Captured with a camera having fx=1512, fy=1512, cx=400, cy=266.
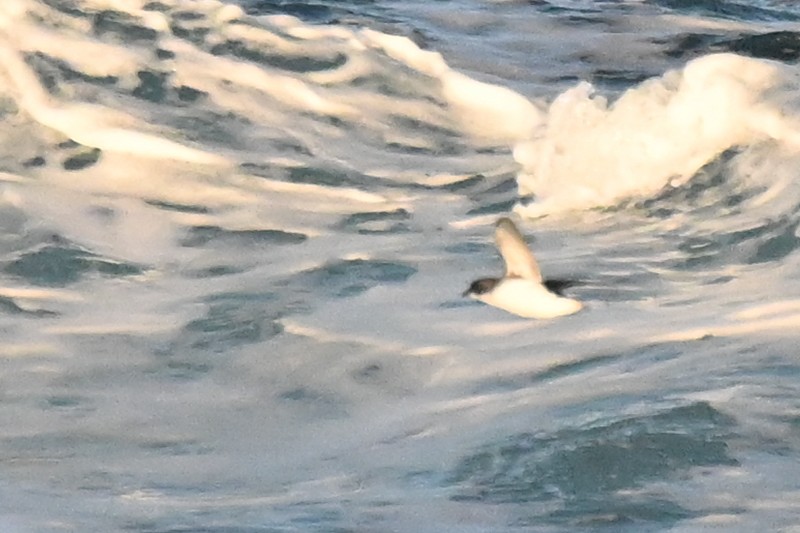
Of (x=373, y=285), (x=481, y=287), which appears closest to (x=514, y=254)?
(x=481, y=287)

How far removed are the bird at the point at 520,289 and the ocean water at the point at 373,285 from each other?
84 millimetres

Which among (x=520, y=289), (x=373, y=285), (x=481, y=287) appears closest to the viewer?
(x=520, y=289)

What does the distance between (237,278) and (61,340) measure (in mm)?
1067

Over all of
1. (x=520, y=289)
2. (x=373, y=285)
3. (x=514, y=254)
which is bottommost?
(x=520, y=289)

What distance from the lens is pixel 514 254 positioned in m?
5.84

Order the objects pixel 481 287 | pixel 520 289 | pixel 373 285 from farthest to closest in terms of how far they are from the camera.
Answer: pixel 373 285, pixel 481 287, pixel 520 289

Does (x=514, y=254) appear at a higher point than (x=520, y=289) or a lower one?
higher

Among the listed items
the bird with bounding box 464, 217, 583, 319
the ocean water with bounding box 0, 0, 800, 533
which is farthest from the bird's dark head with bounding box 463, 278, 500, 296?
the ocean water with bounding box 0, 0, 800, 533

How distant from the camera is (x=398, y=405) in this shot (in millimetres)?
5180

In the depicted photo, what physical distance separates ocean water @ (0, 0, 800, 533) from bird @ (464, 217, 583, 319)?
3.3 inches

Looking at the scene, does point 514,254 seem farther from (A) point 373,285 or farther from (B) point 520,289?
(A) point 373,285

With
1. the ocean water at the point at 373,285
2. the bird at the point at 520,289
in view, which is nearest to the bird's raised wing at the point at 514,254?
the bird at the point at 520,289

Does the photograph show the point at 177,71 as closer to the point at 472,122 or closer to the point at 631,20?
the point at 472,122

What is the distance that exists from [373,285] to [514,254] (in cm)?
88
